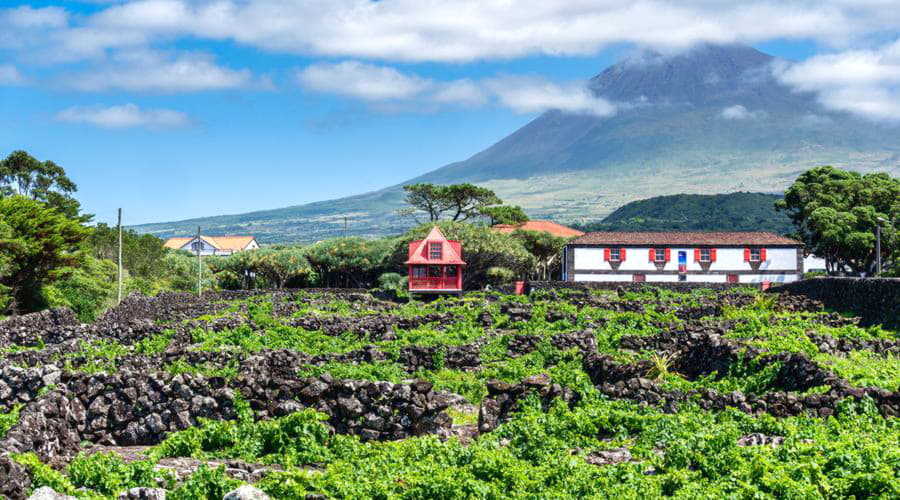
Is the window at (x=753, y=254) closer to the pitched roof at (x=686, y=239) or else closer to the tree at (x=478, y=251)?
the pitched roof at (x=686, y=239)

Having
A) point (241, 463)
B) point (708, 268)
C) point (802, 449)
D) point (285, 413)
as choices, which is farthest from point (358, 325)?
point (708, 268)

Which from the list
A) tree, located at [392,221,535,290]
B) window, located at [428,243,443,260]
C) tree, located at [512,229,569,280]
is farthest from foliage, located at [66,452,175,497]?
tree, located at [512,229,569,280]

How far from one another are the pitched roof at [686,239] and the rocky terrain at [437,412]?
51.5m

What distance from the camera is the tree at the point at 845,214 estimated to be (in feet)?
262

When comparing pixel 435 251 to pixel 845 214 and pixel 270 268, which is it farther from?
pixel 845 214

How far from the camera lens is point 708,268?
80.5m

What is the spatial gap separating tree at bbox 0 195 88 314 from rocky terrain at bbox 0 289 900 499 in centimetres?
2317

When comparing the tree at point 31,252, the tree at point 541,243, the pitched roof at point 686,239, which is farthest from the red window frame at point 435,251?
the tree at point 541,243

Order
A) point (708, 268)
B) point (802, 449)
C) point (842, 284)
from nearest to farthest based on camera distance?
1. point (802, 449)
2. point (842, 284)
3. point (708, 268)

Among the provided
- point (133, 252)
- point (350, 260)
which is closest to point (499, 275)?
point (350, 260)

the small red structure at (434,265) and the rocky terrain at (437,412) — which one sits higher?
the small red structure at (434,265)

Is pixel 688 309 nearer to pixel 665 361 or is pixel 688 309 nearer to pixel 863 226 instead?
pixel 665 361

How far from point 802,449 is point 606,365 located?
924cm

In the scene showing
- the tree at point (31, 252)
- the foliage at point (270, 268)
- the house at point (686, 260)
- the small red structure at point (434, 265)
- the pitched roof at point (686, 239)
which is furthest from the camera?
the foliage at point (270, 268)
